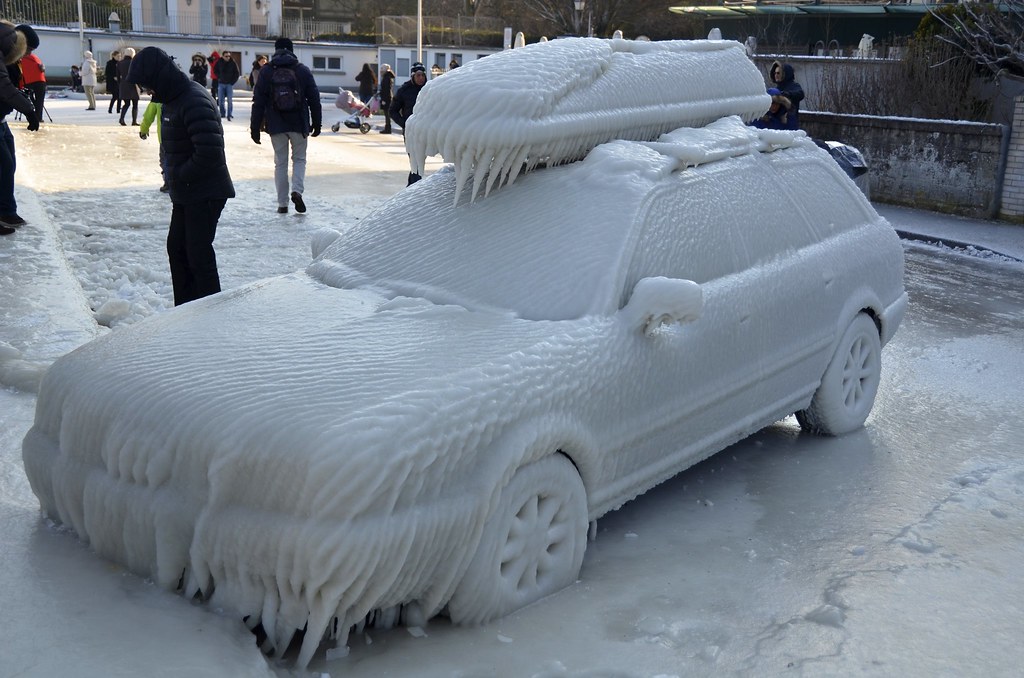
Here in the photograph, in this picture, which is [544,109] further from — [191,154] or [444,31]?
[444,31]

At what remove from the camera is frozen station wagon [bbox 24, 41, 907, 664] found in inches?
112

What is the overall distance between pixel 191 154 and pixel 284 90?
4.31 metres

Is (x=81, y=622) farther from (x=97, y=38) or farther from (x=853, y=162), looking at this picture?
(x=97, y=38)

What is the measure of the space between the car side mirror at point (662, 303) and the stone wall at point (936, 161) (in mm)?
11028

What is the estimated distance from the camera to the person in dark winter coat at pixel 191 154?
614cm

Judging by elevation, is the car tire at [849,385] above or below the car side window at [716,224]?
below

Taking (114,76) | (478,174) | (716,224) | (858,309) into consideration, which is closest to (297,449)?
(478,174)

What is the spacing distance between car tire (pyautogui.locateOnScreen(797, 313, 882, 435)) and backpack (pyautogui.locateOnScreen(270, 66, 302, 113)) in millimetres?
6873

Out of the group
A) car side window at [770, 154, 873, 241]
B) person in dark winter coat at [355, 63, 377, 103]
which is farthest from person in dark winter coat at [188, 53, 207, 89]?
car side window at [770, 154, 873, 241]

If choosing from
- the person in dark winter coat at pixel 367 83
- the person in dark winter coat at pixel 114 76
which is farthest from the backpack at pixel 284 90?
the person in dark winter coat at pixel 367 83

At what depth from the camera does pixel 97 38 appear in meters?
49.4

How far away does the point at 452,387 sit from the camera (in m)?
3.07

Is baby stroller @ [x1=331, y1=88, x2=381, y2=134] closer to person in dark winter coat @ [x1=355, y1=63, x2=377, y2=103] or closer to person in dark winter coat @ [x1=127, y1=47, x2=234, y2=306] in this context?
person in dark winter coat @ [x1=355, y1=63, x2=377, y2=103]

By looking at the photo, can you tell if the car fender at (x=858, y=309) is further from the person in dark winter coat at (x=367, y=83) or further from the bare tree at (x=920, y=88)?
the person in dark winter coat at (x=367, y=83)
